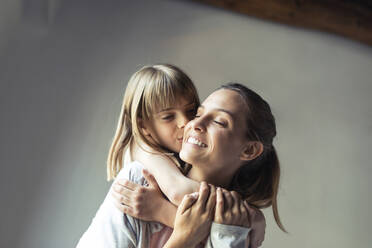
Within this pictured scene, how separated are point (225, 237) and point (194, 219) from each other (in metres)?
0.08

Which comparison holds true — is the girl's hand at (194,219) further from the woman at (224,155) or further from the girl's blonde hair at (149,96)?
the girl's blonde hair at (149,96)

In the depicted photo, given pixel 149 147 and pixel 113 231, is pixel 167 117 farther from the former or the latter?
pixel 113 231

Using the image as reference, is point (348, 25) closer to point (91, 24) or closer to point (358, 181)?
point (358, 181)

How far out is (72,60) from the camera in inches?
64.3

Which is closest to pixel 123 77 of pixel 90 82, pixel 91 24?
pixel 90 82

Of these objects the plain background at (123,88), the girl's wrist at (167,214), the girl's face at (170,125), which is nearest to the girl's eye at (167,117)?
the girl's face at (170,125)

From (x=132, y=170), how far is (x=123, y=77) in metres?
0.61

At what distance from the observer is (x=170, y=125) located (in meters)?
1.18

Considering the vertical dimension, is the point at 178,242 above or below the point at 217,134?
below

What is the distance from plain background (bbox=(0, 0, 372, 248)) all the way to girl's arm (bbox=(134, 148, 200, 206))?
50 centimetres

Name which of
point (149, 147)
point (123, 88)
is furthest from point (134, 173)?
point (123, 88)

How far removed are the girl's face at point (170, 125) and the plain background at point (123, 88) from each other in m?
0.46

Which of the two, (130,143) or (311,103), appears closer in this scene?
(130,143)

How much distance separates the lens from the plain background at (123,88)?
1.53 meters
